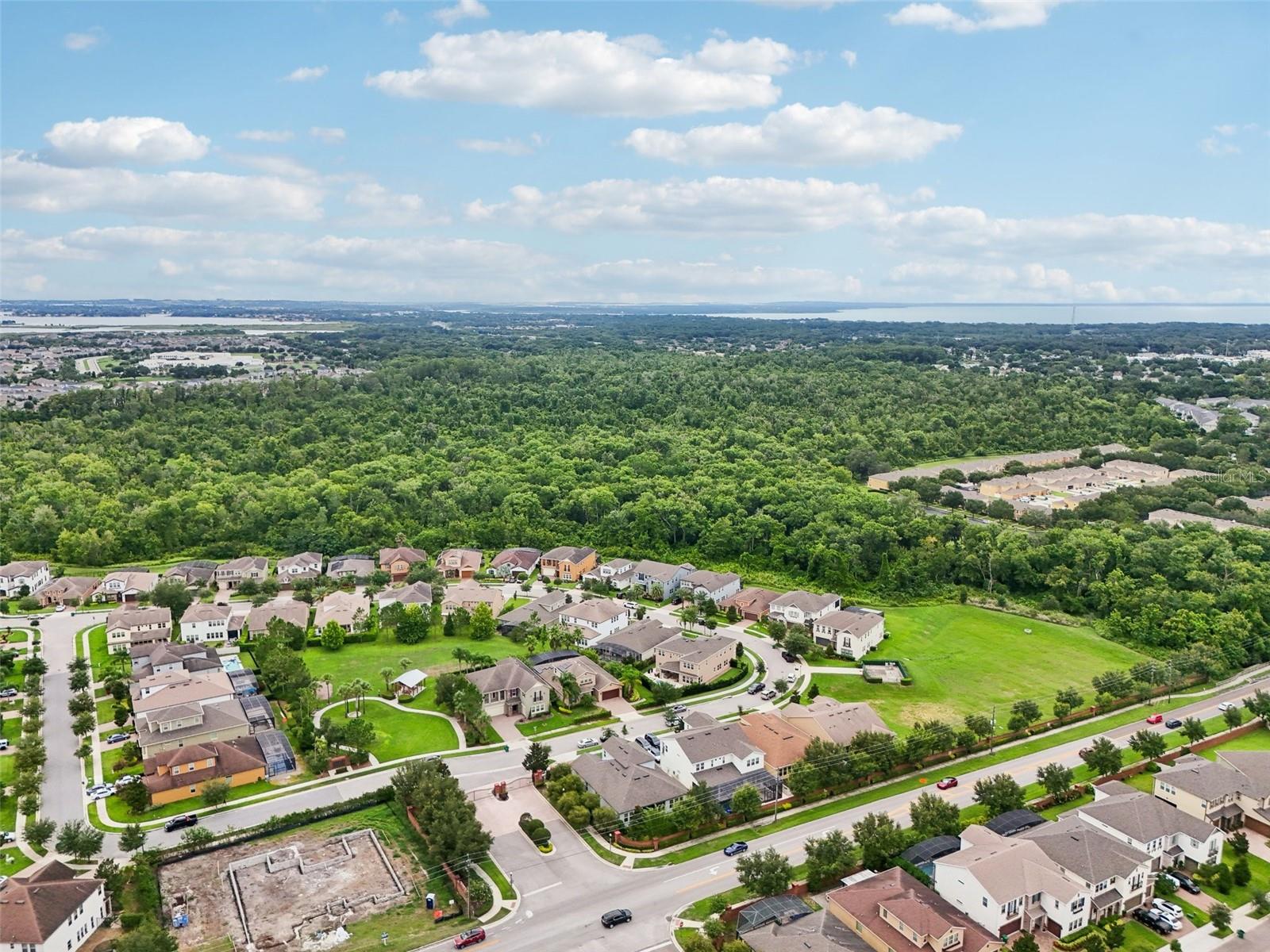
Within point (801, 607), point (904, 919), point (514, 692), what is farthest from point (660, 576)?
point (904, 919)

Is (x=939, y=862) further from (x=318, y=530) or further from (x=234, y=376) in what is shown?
(x=234, y=376)

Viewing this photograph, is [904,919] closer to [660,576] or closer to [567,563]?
[660,576]

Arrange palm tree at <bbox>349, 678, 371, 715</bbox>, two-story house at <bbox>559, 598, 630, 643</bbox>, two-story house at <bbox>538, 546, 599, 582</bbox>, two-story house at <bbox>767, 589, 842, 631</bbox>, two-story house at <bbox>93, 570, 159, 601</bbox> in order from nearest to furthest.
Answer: palm tree at <bbox>349, 678, 371, 715</bbox> < two-story house at <bbox>559, 598, 630, 643</bbox> < two-story house at <bbox>767, 589, 842, 631</bbox> < two-story house at <bbox>93, 570, 159, 601</bbox> < two-story house at <bbox>538, 546, 599, 582</bbox>

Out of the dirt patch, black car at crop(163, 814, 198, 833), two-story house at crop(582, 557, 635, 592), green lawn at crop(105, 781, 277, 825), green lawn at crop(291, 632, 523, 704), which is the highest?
two-story house at crop(582, 557, 635, 592)

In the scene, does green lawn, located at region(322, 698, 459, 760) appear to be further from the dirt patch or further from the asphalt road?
the dirt patch

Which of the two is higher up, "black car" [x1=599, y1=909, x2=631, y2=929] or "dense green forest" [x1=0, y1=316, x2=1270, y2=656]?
"dense green forest" [x1=0, y1=316, x2=1270, y2=656]

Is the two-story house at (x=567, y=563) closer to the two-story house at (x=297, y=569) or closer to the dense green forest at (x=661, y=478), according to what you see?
the dense green forest at (x=661, y=478)

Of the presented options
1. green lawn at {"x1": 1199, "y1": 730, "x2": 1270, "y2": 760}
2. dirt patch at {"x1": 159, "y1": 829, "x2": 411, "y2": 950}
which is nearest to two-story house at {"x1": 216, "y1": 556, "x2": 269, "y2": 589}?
dirt patch at {"x1": 159, "y1": 829, "x2": 411, "y2": 950}

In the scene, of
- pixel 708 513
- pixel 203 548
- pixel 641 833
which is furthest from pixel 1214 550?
pixel 203 548

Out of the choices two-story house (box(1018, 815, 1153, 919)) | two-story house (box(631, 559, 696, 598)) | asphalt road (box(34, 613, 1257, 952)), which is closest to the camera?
asphalt road (box(34, 613, 1257, 952))
